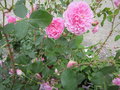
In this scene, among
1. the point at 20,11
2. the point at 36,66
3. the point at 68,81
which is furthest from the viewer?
the point at 36,66

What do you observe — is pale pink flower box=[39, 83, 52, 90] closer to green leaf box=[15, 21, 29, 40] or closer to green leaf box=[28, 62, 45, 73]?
green leaf box=[28, 62, 45, 73]

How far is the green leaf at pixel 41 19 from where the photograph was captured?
1.99 ft

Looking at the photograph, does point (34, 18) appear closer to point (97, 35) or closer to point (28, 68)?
point (28, 68)

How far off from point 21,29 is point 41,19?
0.06 metres

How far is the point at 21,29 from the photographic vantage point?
60 centimetres

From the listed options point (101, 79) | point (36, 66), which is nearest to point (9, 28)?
point (36, 66)

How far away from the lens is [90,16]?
0.69m

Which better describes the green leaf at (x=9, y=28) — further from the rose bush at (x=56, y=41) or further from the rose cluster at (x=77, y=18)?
the rose cluster at (x=77, y=18)

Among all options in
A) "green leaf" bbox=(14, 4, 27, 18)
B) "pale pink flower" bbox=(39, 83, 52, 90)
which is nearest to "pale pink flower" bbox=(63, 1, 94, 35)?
"green leaf" bbox=(14, 4, 27, 18)

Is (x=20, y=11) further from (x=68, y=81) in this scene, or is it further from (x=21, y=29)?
(x=68, y=81)

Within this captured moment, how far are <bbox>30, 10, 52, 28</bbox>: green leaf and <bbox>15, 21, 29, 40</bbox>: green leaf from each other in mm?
22

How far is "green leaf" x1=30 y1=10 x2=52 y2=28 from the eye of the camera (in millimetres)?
606

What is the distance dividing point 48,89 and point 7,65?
0.84 ft

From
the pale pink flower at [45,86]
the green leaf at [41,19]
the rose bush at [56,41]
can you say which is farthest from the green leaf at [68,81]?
the pale pink flower at [45,86]
